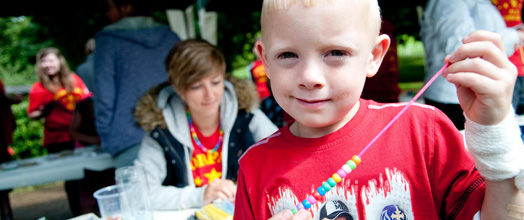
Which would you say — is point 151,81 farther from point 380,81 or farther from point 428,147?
point 428,147

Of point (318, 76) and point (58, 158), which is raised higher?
point (318, 76)

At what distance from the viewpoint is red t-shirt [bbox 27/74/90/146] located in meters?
4.89

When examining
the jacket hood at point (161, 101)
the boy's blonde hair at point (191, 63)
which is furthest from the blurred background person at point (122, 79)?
the boy's blonde hair at point (191, 63)

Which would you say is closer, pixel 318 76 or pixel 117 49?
pixel 318 76

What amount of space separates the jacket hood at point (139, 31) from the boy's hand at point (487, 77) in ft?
9.01

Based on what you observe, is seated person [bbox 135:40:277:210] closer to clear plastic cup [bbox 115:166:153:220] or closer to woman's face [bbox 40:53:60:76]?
clear plastic cup [bbox 115:166:153:220]

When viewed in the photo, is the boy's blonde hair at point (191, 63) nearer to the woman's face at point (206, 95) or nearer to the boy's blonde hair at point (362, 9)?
the woman's face at point (206, 95)

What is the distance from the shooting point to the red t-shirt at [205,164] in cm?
229

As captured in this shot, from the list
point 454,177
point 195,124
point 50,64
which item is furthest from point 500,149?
point 50,64

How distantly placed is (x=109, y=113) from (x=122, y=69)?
37 cm

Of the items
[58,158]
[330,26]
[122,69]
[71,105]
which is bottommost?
[58,158]

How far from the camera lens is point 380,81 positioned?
11.1ft

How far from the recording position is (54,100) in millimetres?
4926

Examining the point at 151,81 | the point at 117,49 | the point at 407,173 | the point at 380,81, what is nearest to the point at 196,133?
the point at 151,81
